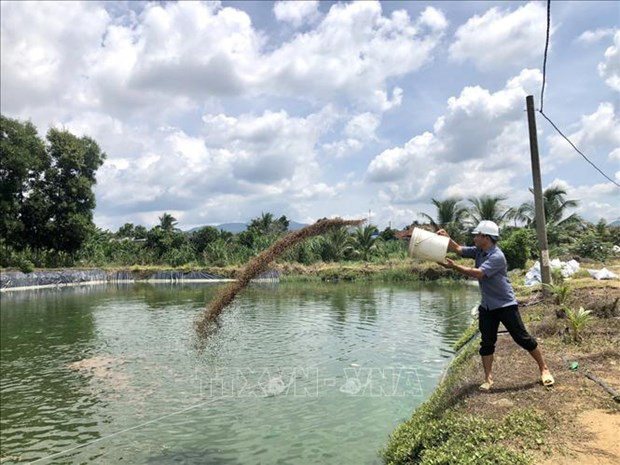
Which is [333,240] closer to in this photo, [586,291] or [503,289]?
[586,291]

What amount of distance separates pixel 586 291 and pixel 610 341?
154 inches

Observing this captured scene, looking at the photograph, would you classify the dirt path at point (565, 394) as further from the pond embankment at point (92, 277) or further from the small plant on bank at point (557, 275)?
the pond embankment at point (92, 277)

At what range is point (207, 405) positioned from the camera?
7559mm

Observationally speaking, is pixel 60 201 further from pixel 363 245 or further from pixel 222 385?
pixel 222 385

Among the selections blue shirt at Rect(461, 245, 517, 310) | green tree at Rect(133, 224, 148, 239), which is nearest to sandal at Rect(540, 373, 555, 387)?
blue shirt at Rect(461, 245, 517, 310)

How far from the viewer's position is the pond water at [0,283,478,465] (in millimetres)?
6012

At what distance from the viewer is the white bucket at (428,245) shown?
4562 mm

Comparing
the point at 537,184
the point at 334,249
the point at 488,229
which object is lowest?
the point at 488,229

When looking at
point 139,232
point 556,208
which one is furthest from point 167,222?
point 556,208

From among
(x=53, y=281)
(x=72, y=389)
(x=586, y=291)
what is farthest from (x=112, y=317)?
(x=53, y=281)

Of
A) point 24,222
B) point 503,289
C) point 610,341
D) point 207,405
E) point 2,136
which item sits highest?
point 2,136

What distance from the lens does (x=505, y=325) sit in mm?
4777

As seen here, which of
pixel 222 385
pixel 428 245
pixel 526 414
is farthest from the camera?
pixel 222 385

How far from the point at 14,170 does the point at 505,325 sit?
36.0 metres
